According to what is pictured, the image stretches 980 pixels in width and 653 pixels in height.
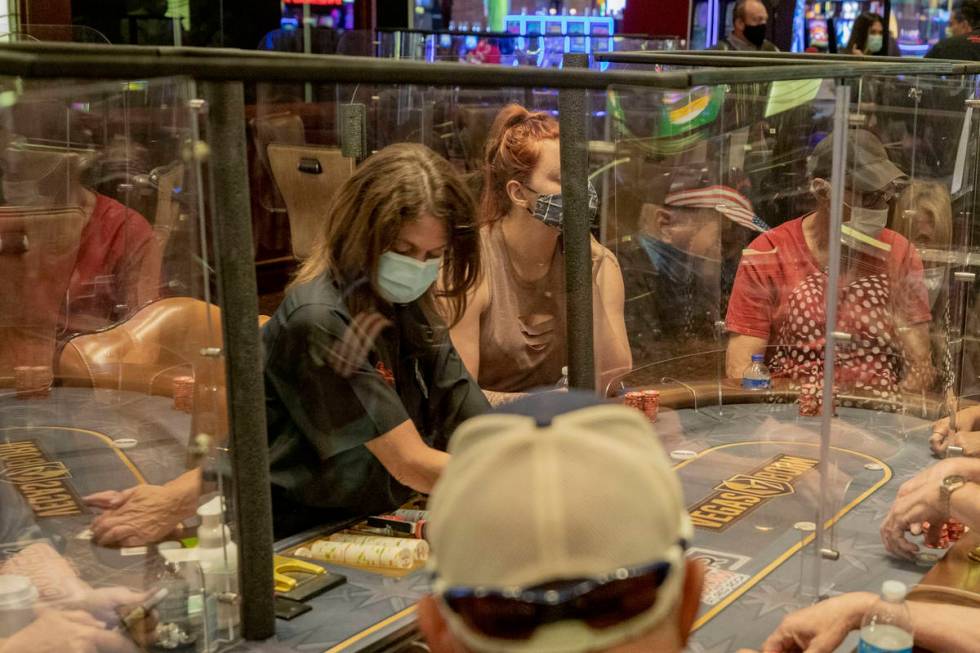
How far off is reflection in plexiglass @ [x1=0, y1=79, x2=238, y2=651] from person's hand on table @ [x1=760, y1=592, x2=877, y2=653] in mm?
822

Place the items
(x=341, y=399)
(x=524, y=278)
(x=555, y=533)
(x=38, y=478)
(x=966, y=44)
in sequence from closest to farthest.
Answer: (x=555, y=533)
(x=38, y=478)
(x=341, y=399)
(x=524, y=278)
(x=966, y=44)

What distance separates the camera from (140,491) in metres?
1.74

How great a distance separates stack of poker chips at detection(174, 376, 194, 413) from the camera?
1.78 m

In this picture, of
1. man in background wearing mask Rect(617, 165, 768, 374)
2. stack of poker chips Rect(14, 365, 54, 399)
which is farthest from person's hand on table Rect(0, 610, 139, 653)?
man in background wearing mask Rect(617, 165, 768, 374)

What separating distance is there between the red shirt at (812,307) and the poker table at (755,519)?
3.6 inches

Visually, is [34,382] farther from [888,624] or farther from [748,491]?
[888,624]

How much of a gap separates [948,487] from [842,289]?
1.45 feet

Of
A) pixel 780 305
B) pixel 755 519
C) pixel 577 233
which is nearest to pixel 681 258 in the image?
pixel 780 305

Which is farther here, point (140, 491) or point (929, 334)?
point (929, 334)

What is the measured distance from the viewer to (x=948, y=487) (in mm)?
2412

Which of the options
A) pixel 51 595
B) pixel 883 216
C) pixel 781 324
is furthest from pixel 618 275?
pixel 51 595

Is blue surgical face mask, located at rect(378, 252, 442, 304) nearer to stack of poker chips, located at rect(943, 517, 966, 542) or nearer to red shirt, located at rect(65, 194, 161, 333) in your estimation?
red shirt, located at rect(65, 194, 161, 333)

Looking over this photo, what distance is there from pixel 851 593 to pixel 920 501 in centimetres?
45

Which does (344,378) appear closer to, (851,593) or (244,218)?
(244,218)
